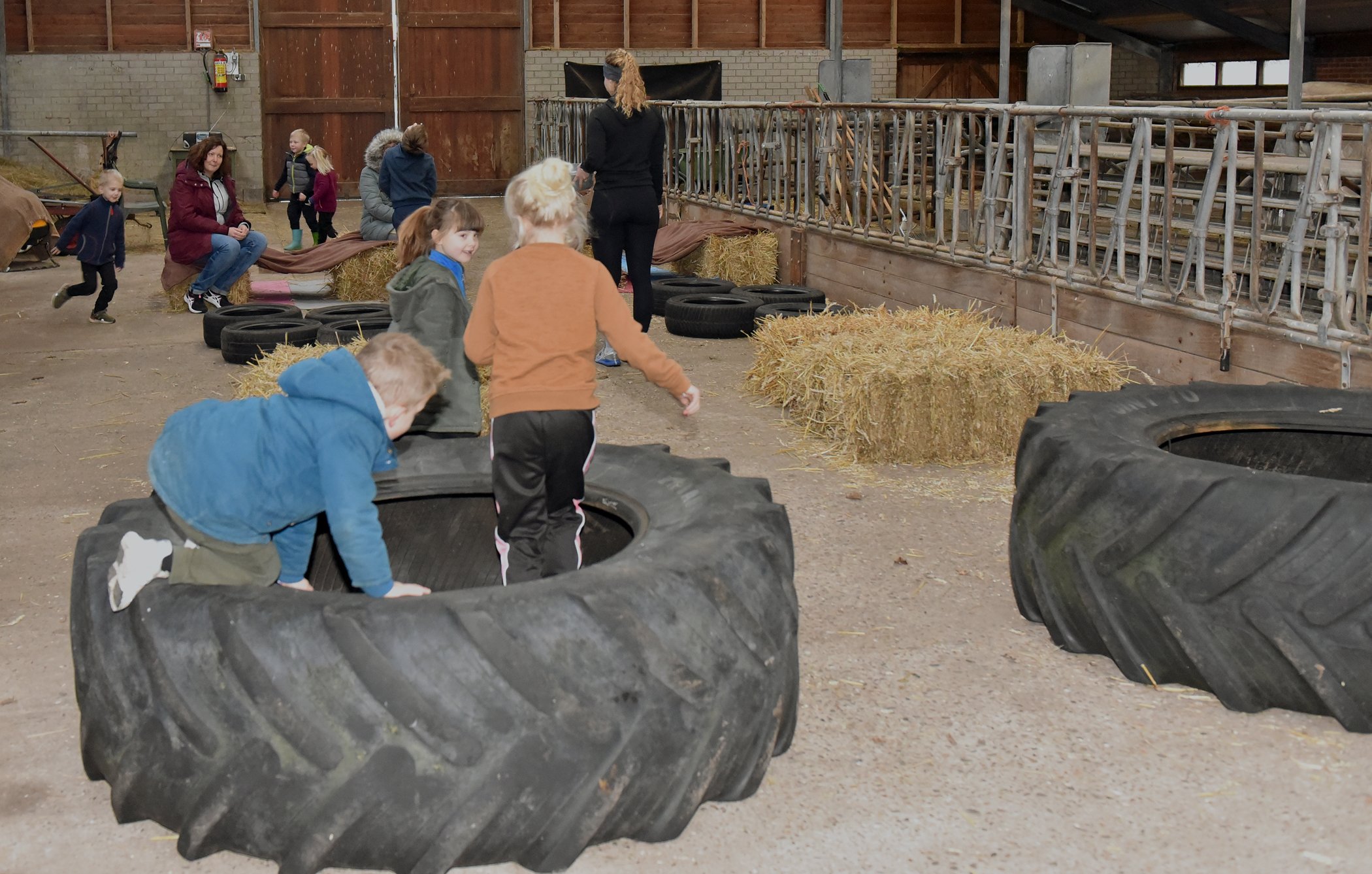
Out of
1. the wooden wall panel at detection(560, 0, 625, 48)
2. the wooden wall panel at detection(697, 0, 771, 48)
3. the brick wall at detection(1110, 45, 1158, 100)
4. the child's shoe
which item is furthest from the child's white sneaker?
the brick wall at detection(1110, 45, 1158, 100)

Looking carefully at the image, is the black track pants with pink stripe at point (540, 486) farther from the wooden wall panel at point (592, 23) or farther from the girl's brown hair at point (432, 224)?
the wooden wall panel at point (592, 23)

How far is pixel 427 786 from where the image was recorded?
2445mm

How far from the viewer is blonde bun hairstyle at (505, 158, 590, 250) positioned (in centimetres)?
354

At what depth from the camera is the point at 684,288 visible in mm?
10297

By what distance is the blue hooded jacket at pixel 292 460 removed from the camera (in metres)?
2.69

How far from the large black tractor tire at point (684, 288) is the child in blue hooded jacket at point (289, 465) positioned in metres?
7.36

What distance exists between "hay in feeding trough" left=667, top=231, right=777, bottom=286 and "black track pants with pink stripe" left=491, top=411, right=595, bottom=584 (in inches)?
301

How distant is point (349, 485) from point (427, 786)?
617 mm

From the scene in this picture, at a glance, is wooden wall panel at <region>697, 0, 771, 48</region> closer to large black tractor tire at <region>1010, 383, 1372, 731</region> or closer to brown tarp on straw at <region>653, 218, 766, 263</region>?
brown tarp on straw at <region>653, 218, 766, 263</region>

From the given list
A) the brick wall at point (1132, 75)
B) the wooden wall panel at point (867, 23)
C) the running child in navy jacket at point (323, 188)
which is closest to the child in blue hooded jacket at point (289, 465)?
the running child in navy jacket at point (323, 188)

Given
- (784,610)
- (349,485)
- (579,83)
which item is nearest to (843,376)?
(784,610)

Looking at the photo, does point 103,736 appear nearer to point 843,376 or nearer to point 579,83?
point 843,376

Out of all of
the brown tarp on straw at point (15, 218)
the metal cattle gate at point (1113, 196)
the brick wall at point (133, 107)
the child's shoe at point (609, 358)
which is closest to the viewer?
the metal cattle gate at point (1113, 196)

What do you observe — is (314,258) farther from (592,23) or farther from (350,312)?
(592,23)
